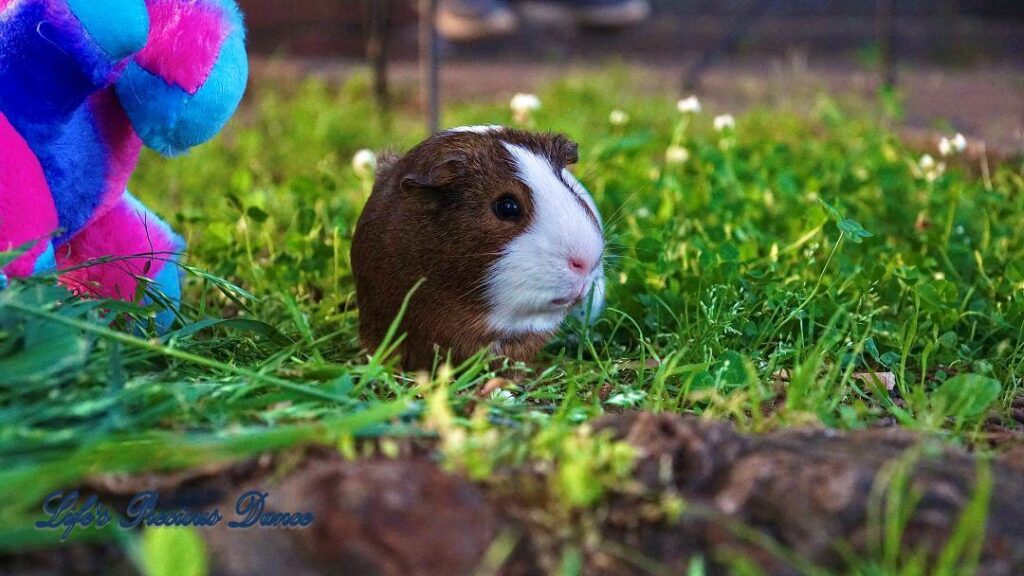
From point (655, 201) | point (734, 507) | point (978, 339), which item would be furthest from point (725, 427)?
point (655, 201)

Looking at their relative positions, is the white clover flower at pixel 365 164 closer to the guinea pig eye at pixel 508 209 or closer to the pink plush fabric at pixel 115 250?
the pink plush fabric at pixel 115 250

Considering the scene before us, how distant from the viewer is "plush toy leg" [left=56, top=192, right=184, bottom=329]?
2.54m

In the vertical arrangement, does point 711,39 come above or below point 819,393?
above


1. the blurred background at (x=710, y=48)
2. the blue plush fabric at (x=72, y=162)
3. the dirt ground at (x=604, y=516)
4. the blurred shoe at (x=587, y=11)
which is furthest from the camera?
the blurred shoe at (x=587, y=11)

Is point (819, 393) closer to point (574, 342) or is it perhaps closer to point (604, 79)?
point (574, 342)

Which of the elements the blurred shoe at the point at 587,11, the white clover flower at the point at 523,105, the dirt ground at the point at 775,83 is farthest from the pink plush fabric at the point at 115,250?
the blurred shoe at the point at 587,11

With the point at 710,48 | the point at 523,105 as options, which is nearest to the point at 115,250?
the point at 523,105

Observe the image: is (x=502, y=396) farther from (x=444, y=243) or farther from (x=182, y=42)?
(x=182, y=42)

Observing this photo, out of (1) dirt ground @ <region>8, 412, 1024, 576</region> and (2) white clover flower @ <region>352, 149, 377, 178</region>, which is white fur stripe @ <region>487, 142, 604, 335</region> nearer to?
(1) dirt ground @ <region>8, 412, 1024, 576</region>

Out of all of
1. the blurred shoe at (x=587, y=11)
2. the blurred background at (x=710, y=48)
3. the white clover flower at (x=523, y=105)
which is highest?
the blurred shoe at (x=587, y=11)

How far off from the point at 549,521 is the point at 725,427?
38 cm

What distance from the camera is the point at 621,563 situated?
4.83 feet

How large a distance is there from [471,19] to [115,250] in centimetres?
628

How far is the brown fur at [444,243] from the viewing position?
240 cm
